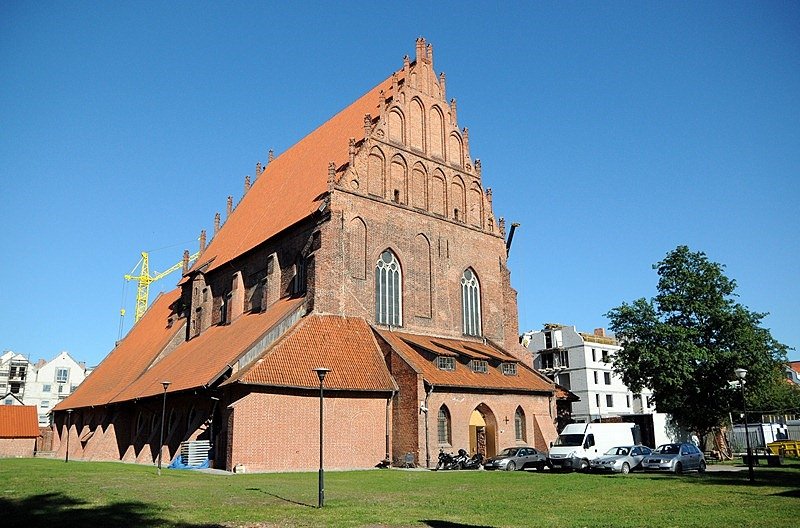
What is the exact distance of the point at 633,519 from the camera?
1263cm

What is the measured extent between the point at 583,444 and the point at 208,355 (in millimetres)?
18508

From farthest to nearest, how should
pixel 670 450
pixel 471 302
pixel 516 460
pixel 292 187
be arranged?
pixel 292 187
pixel 471 302
pixel 516 460
pixel 670 450

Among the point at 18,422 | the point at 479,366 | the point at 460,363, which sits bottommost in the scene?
the point at 18,422

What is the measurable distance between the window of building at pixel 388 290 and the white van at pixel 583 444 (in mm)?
10118

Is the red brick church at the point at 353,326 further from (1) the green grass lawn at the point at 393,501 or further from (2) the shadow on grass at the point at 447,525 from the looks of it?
(2) the shadow on grass at the point at 447,525

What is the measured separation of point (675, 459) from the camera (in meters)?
26.1

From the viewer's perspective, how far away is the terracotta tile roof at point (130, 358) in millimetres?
41031

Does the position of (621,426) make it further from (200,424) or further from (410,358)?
(200,424)

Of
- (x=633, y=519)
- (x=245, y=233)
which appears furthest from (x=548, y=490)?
(x=245, y=233)

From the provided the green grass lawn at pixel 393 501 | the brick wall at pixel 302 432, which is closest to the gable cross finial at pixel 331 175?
the brick wall at pixel 302 432

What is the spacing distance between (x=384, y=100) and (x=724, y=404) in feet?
82.6

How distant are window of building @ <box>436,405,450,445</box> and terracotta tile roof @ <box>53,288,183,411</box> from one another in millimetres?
20591

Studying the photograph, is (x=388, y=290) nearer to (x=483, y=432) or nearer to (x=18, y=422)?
(x=483, y=432)

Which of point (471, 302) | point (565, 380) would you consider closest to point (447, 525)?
point (471, 302)
